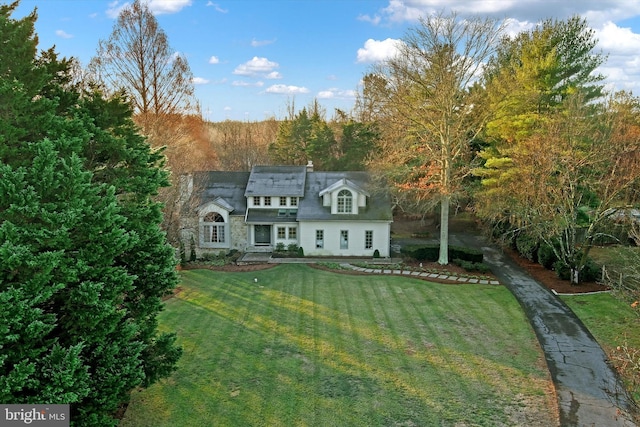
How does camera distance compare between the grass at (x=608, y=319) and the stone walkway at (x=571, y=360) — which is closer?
the stone walkway at (x=571, y=360)

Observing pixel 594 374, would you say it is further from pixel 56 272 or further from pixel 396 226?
pixel 396 226

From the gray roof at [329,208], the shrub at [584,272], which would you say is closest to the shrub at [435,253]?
the gray roof at [329,208]

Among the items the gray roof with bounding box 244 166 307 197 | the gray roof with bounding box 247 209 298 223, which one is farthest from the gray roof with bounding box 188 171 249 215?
the gray roof with bounding box 244 166 307 197

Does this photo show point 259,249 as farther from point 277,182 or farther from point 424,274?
point 424,274

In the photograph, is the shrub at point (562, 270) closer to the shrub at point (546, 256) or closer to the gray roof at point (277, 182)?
the shrub at point (546, 256)

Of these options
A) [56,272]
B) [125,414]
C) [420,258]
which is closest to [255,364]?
[125,414]

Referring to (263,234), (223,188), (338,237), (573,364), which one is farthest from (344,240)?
(573,364)
